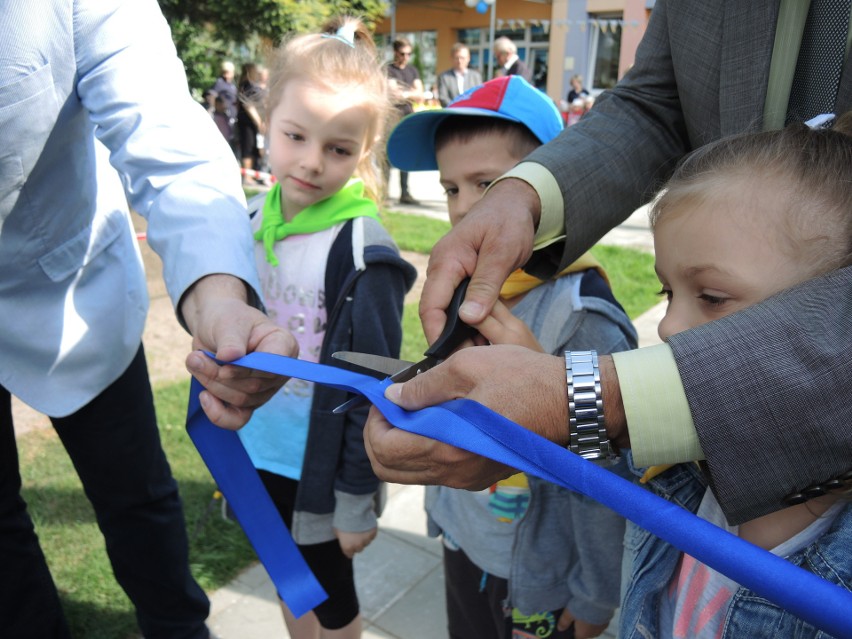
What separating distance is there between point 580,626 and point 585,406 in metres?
1.11

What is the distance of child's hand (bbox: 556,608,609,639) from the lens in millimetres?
1854

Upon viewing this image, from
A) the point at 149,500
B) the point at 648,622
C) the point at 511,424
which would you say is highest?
the point at 511,424

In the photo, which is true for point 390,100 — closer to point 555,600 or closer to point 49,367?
point 49,367

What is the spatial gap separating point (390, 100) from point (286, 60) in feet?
1.25

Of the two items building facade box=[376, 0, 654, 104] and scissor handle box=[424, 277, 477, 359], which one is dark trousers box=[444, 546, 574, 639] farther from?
building facade box=[376, 0, 654, 104]

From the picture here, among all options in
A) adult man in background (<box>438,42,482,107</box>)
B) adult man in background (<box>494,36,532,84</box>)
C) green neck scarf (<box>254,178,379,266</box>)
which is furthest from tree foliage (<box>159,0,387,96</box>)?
green neck scarf (<box>254,178,379,266</box>)

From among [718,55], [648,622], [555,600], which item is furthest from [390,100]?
[648,622]

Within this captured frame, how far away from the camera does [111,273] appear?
6.89ft

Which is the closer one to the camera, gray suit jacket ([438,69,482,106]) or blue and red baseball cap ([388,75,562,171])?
blue and red baseball cap ([388,75,562,171])

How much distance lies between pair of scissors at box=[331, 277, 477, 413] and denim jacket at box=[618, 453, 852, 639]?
0.38m

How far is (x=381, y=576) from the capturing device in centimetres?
296

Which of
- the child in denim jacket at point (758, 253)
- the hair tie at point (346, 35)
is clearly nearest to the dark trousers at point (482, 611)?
the child in denim jacket at point (758, 253)

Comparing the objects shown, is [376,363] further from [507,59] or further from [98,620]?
[507,59]

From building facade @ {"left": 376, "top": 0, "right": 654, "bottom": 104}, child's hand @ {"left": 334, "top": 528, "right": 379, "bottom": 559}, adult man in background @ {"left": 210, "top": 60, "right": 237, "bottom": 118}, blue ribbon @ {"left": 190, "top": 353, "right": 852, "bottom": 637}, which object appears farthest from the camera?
building facade @ {"left": 376, "top": 0, "right": 654, "bottom": 104}
